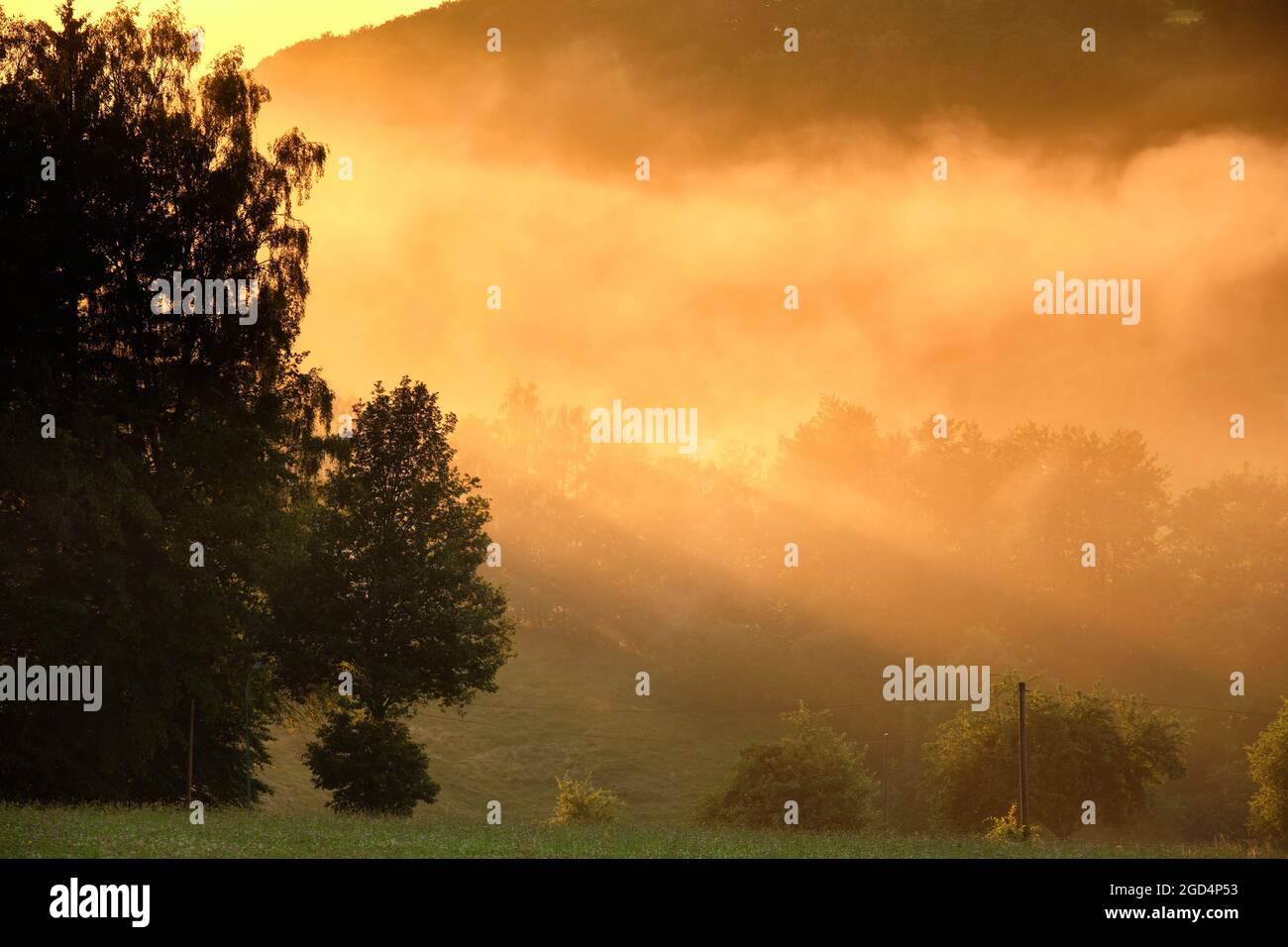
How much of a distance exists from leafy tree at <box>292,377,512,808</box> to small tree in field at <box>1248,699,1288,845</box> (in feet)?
195

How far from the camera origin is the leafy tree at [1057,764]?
78.5 m

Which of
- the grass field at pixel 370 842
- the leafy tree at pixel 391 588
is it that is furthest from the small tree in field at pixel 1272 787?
the leafy tree at pixel 391 588

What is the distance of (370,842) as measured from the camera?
29562 mm

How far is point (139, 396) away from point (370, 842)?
78.9 ft

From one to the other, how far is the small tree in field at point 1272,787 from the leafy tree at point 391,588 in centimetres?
5955

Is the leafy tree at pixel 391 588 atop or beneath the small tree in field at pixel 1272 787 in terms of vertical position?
atop

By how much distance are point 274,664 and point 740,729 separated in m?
74.7

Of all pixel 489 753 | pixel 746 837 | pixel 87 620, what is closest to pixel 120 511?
pixel 87 620

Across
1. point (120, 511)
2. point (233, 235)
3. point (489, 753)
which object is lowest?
point (489, 753)

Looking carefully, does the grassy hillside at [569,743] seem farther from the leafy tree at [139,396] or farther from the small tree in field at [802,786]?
the leafy tree at [139,396]

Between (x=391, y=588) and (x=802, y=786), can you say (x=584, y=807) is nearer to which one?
(x=802, y=786)

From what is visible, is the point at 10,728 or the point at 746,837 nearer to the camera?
the point at 746,837
